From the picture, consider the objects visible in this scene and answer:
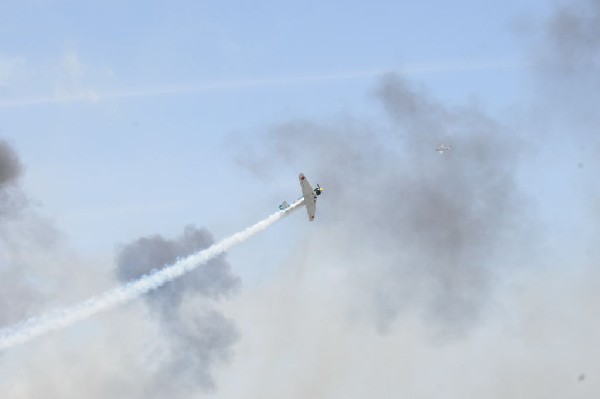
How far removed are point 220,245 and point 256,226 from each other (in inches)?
232

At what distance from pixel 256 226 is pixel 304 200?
7.81 m

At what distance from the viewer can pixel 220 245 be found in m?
130

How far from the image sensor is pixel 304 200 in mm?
130625

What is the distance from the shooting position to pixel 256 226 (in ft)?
424

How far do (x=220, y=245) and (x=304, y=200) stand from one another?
13550 millimetres
